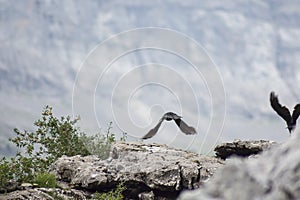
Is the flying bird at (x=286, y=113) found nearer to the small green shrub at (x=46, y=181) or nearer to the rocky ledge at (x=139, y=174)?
the rocky ledge at (x=139, y=174)

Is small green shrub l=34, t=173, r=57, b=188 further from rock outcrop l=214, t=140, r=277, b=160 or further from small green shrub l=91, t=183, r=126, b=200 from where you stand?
rock outcrop l=214, t=140, r=277, b=160

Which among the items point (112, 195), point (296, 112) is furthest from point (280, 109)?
point (112, 195)

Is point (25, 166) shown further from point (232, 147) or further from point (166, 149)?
point (232, 147)

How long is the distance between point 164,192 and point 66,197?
119 inches

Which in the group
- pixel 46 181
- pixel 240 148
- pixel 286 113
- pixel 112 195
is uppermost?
pixel 286 113

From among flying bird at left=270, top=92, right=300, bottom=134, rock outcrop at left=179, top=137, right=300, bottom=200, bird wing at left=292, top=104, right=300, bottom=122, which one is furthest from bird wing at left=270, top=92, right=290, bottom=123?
rock outcrop at left=179, top=137, right=300, bottom=200

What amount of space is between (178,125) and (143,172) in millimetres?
3527

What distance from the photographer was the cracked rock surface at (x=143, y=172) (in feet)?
50.5

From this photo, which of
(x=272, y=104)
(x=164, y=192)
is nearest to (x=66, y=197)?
(x=164, y=192)

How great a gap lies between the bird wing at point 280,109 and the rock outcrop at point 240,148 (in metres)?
1.12

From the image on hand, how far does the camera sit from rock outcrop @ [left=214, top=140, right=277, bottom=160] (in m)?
17.1

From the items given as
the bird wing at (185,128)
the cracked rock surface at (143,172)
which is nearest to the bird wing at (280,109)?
the cracked rock surface at (143,172)

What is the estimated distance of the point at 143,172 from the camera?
612 inches

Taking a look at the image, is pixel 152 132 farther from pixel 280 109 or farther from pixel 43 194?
pixel 43 194
